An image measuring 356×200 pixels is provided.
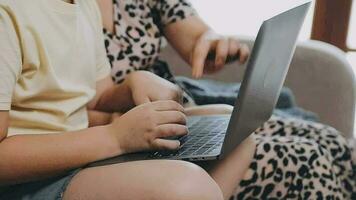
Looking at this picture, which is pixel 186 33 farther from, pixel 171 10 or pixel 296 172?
pixel 296 172

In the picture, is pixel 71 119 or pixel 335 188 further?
pixel 335 188

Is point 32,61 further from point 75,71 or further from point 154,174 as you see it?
point 154,174

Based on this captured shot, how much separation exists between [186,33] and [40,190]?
0.55 metres

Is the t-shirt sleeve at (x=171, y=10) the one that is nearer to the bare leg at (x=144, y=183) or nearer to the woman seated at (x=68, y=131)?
the woman seated at (x=68, y=131)

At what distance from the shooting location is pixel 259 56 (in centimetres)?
76

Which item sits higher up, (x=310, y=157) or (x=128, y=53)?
(x=128, y=53)

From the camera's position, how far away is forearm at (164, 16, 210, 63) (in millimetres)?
1194

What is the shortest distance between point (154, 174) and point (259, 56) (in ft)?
0.69

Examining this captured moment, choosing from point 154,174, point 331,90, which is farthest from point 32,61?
point 331,90

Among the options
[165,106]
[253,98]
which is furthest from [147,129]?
[253,98]

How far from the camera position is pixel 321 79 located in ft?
5.24

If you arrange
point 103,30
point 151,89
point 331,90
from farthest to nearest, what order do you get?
point 331,90 < point 103,30 < point 151,89

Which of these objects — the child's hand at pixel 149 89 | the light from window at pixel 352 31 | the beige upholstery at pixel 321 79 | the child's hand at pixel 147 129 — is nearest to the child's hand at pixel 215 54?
the child's hand at pixel 149 89

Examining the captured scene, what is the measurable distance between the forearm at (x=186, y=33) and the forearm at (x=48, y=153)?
0.45 metres
